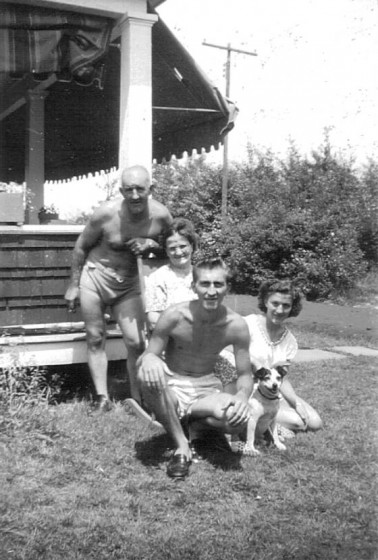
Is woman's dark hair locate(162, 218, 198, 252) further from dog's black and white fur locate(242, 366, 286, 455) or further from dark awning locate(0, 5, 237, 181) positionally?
dark awning locate(0, 5, 237, 181)

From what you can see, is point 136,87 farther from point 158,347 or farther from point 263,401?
point 263,401

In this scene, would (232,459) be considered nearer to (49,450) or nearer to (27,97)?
(49,450)

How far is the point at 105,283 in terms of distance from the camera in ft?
16.6

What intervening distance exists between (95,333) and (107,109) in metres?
4.15

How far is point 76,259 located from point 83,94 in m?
3.70

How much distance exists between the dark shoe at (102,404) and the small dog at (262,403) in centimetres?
112

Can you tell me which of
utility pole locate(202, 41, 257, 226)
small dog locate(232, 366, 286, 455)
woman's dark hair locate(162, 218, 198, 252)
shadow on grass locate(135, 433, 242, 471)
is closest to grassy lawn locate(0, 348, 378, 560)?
shadow on grass locate(135, 433, 242, 471)

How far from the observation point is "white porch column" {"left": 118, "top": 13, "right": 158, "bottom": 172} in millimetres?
5582

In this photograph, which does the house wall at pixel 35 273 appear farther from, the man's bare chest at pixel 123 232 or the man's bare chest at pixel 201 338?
the man's bare chest at pixel 201 338

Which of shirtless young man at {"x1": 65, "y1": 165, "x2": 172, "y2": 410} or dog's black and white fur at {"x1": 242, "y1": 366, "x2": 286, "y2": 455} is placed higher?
shirtless young man at {"x1": 65, "y1": 165, "x2": 172, "y2": 410}

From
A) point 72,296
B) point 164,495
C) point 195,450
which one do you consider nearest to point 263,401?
point 195,450

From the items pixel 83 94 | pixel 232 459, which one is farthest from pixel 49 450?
pixel 83 94

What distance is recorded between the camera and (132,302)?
516 centimetres

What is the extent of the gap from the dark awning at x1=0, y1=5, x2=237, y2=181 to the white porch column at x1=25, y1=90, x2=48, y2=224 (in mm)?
217
